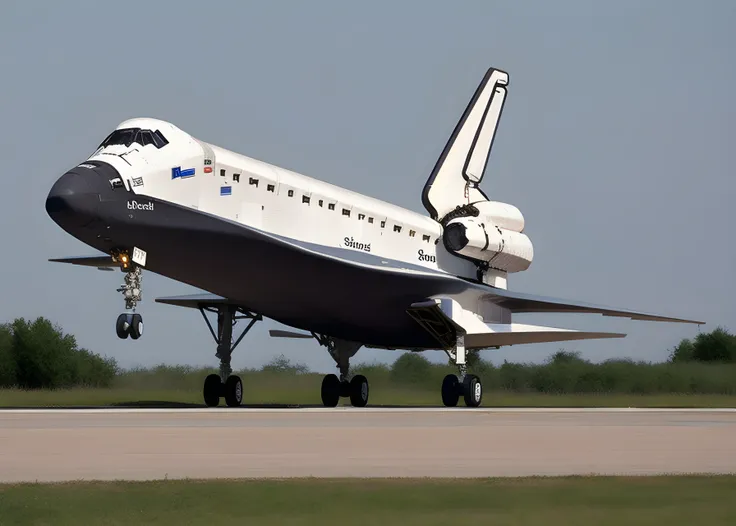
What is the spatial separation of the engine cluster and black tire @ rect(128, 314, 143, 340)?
457 inches

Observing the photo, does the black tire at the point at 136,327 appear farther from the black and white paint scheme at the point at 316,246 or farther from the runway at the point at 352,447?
the runway at the point at 352,447

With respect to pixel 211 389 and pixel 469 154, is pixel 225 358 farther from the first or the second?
pixel 469 154

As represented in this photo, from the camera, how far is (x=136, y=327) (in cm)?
2114

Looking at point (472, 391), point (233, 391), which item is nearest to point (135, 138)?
point (233, 391)

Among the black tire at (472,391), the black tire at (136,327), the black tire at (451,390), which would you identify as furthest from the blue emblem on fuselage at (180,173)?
the black tire at (472,391)

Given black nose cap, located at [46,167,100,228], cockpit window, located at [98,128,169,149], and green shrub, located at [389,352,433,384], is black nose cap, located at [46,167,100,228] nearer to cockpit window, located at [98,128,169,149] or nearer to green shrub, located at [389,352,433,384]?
cockpit window, located at [98,128,169,149]

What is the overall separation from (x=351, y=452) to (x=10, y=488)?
14.4 feet

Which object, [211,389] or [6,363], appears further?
[6,363]

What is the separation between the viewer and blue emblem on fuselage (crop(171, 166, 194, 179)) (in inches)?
963

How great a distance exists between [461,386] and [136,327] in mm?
10787

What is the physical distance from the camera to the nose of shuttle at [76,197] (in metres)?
22.7

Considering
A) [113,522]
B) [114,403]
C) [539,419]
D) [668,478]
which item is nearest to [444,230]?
[114,403]

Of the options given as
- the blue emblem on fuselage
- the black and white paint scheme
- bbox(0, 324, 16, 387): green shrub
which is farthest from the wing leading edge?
bbox(0, 324, 16, 387): green shrub

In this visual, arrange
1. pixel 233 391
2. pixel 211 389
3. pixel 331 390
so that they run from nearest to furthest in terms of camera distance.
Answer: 1. pixel 211 389
2. pixel 233 391
3. pixel 331 390
